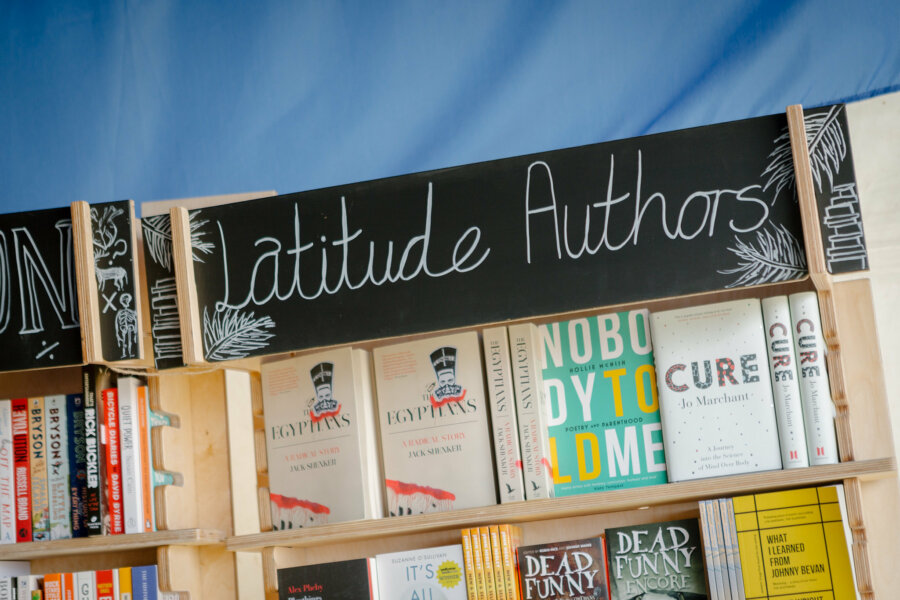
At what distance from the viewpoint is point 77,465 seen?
6.46 ft

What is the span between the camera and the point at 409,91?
7.23ft

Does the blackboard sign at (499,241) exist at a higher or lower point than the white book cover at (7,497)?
higher

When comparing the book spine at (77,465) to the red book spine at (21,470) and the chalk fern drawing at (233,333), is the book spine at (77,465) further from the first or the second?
the chalk fern drawing at (233,333)

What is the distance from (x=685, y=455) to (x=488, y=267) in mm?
481

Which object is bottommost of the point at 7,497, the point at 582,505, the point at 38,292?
the point at 582,505

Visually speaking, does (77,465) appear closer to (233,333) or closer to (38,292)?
(38,292)

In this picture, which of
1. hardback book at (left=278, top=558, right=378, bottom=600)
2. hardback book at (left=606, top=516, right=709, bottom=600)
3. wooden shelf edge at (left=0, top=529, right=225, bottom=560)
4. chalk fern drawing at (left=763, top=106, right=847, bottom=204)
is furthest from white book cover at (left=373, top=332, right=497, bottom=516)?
chalk fern drawing at (left=763, top=106, right=847, bottom=204)

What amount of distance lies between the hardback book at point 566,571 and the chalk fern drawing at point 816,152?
0.70 metres

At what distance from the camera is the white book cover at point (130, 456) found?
191 centimetres

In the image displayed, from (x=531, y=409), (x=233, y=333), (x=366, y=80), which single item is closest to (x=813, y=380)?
(x=531, y=409)

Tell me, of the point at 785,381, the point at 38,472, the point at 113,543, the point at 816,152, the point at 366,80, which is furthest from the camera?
the point at 366,80

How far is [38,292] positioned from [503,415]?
0.92 metres

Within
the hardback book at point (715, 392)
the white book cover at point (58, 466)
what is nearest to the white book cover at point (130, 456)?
the white book cover at point (58, 466)

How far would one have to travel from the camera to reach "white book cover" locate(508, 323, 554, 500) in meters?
1.75
